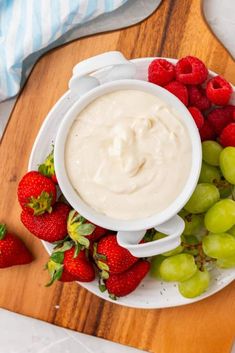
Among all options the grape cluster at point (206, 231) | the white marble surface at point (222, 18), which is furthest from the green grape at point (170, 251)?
the white marble surface at point (222, 18)

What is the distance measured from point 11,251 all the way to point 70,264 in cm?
13

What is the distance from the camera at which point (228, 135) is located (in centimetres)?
104

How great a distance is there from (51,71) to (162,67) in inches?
8.9

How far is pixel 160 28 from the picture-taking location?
3.73ft

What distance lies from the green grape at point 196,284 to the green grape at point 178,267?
0.05 feet

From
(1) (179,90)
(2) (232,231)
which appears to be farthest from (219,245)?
(1) (179,90)

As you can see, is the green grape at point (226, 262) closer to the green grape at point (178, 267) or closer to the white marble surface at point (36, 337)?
the green grape at point (178, 267)

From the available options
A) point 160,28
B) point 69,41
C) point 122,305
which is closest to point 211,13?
point 160,28

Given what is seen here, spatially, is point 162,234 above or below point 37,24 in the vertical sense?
below

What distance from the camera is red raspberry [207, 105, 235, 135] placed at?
106cm

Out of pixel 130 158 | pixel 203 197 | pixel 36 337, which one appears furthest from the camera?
pixel 36 337

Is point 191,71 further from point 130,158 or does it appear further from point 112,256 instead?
point 112,256

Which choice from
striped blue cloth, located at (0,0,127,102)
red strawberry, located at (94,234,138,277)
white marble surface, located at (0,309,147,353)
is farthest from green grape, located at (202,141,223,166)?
white marble surface, located at (0,309,147,353)

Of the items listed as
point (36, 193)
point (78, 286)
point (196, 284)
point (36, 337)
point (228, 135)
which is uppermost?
point (228, 135)
